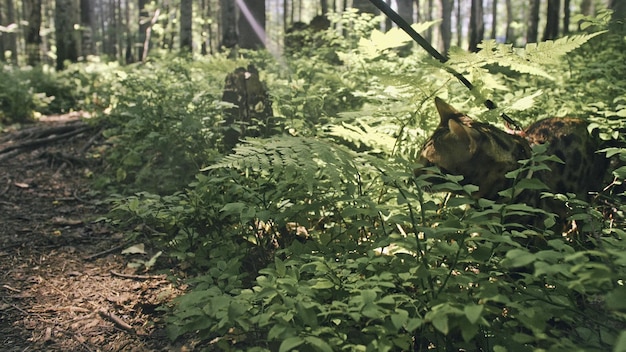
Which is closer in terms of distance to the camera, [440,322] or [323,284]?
[440,322]

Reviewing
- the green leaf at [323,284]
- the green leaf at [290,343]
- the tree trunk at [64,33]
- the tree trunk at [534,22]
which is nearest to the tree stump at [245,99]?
the green leaf at [323,284]

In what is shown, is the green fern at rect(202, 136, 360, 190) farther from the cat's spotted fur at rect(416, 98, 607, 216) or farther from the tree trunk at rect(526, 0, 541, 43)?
the tree trunk at rect(526, 0, 541, 43)

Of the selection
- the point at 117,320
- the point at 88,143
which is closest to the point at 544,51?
the point at 117,320

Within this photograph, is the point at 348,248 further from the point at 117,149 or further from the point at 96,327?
the point at 117,149

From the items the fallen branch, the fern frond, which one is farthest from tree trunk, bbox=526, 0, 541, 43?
the fallen branch

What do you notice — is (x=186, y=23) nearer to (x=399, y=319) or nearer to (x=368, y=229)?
(x=368, y=229)

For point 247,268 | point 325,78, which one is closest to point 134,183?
point 247,268

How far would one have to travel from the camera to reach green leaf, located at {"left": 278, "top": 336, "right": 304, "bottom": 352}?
Answer: 5.41 feet

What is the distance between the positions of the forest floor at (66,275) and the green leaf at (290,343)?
1220 mm

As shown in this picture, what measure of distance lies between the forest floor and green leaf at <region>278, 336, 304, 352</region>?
1220 millimetres

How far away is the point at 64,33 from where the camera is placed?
1246 cm

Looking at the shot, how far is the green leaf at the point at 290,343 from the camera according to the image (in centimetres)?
165

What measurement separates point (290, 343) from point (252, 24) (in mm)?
9279

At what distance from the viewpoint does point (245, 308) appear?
1.97 meters
